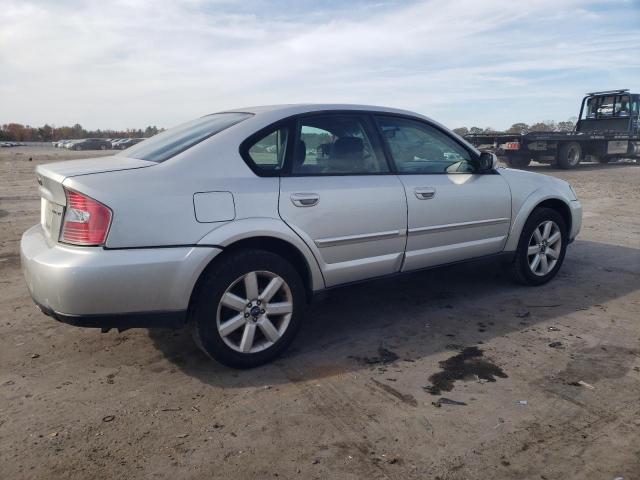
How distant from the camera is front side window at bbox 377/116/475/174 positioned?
4121mm

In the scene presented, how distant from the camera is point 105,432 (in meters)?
2.72

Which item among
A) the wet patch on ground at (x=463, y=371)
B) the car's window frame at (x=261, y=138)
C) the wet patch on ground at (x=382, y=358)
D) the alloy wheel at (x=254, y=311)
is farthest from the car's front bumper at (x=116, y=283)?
the wet patch on ground at (x=463, y=371)

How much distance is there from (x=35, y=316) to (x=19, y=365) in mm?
920

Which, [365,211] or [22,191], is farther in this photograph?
[22,191]

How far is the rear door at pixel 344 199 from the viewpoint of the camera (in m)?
3.52

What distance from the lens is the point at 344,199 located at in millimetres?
3654

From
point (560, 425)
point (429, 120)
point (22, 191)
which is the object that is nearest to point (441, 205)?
point (429, 120)

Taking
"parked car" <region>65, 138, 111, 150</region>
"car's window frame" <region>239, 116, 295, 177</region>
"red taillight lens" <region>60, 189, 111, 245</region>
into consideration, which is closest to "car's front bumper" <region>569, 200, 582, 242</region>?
"car's window frame" <region>239, 116, 295, 177</region>

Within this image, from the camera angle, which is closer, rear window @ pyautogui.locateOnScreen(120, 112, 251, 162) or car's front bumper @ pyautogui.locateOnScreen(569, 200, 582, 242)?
rear window @ pyautogui.locateOnScreen(120, 112, 251, 162)

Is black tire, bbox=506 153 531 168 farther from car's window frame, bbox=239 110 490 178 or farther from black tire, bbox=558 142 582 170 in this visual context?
car's window frame, bbox=239 110 490 178

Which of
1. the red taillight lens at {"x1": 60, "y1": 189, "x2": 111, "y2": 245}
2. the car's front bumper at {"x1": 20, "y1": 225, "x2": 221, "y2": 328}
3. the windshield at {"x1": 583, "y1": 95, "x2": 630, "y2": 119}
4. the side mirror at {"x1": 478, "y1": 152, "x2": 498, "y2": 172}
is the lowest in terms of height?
the car's front bumper at {"x1": 20, "y1": 225, "x2": 221, "y2": 328}

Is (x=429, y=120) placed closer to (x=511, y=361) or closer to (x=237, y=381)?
(x=511, y=361)

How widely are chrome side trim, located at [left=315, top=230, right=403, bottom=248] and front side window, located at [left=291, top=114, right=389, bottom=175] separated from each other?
1.49 feet

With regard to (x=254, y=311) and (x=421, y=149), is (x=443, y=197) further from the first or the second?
(x=254, y=311)
